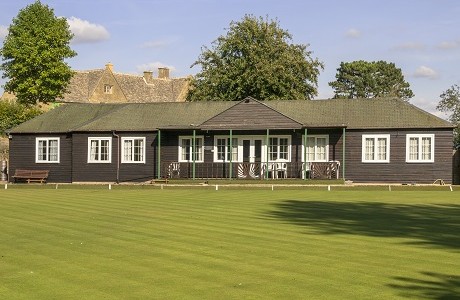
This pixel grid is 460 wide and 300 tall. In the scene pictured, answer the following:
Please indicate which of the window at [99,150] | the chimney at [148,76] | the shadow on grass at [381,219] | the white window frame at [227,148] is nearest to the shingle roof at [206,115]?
the window at [99,150]

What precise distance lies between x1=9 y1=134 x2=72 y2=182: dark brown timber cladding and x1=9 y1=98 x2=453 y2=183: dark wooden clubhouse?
5 centimetres

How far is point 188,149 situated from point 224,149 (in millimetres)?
1886

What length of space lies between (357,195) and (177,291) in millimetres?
18510

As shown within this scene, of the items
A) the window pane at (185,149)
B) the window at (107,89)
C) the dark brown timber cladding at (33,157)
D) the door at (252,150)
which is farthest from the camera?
the window at (107,89)

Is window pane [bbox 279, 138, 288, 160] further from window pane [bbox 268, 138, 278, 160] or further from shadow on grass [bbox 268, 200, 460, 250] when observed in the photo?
shadow on grass [bbox 268, 200, 460, 250]

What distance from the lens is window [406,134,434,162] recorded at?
33500 millimetres

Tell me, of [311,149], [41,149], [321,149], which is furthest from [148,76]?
[321,149]

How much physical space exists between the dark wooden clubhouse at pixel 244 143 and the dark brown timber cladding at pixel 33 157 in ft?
0.17

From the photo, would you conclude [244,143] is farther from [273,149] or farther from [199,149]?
[199,149]

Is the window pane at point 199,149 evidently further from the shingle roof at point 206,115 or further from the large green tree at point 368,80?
the large green tree at point 368,80

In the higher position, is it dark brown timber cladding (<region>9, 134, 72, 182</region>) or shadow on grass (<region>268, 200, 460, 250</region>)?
dark brown timber cladding (<region>9, 134, 72, 182</region>)

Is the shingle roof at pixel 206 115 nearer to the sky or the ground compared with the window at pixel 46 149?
nearer to the sky

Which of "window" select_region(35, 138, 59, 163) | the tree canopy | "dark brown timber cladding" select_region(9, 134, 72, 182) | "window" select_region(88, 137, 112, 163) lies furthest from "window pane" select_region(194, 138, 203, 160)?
the tree canopy

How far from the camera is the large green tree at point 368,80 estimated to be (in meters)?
103
